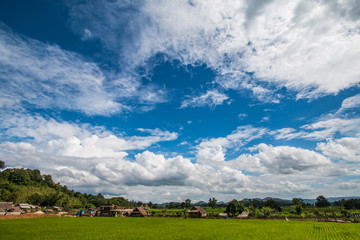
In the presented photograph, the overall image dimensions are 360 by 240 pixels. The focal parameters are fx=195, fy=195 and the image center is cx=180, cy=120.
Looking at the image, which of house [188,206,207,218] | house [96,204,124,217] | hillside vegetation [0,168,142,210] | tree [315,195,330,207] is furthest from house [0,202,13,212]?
tree [315,195,330,207]

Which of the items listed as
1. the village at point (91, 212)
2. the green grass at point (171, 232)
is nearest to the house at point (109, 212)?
the village at point (91, 212)

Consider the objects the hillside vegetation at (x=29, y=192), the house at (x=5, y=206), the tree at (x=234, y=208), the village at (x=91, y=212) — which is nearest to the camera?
the village at (x=91, y=212)

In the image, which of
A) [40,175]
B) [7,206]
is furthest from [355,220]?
[40,175]

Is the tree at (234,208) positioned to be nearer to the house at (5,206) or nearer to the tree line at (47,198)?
the tree line at (47,198)

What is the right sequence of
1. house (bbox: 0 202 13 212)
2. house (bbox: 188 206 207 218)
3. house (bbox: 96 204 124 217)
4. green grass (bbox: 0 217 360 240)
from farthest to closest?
1. house (bbox: 96 204 124 217)
2. house (bbox: 188 206 207 218)
3. house (bbox: 0 202 13 212)
4. green grass (bbox: 0 217 360 240)

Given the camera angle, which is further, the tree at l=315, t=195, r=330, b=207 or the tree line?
the tree at l=315, t=195, r=330, b=207

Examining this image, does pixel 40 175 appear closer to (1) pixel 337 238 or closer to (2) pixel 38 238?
(2) pixel 38 238

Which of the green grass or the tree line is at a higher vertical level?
the tree line

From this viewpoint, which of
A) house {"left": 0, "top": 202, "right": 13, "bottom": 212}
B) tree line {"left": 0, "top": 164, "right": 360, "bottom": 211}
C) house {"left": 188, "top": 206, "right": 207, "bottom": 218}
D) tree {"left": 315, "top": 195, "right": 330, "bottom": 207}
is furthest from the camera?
tree {"left": 315, "top": 195, "right": 330, "bottom": 207}

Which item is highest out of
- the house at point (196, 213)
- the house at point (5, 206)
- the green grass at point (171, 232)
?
the house at point (5, 206)

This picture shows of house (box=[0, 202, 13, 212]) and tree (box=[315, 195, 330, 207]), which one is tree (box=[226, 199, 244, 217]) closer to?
tree (box=[315, 195, 330, 207])

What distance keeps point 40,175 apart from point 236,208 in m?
145

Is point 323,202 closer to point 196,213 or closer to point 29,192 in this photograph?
point 196,213

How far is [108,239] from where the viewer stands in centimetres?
2425
